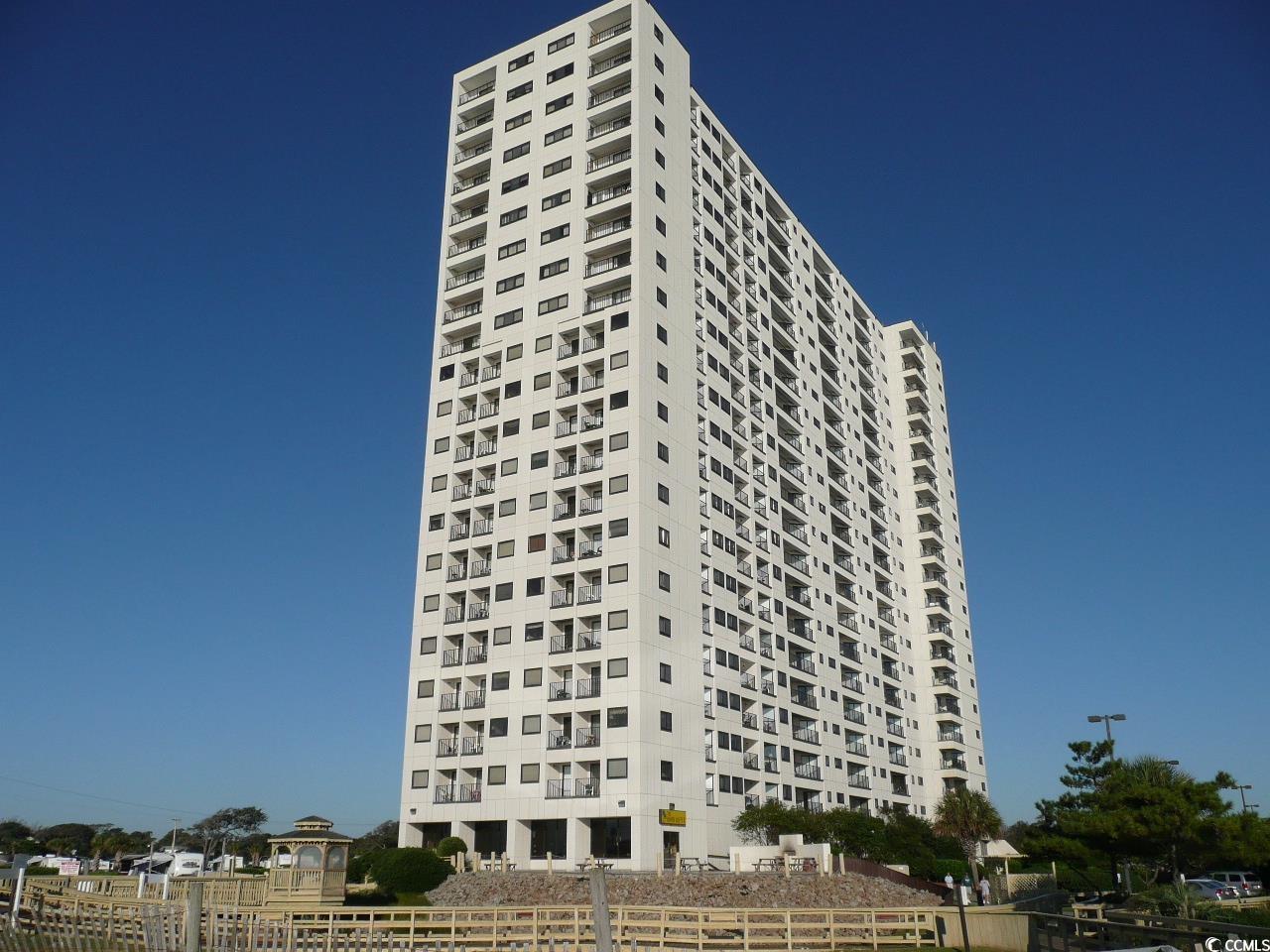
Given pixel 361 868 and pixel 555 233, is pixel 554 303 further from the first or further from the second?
pixel 361 868

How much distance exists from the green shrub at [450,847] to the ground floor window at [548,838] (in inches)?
169

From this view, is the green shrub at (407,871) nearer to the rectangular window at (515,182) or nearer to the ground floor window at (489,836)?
the ground floor window at (489,836)

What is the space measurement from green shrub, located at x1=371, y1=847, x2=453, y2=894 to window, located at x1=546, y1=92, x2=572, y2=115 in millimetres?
55984

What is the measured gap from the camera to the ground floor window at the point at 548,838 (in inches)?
2506

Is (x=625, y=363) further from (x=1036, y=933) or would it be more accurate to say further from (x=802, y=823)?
(x=1036, y=933)

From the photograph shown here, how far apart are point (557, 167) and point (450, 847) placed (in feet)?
162

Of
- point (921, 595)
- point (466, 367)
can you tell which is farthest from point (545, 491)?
point (921, 595)

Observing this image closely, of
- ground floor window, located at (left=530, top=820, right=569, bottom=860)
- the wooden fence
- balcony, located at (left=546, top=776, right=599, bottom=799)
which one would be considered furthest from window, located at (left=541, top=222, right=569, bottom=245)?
the wooden fence

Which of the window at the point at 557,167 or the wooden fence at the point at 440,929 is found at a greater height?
the window at the point at 557,167

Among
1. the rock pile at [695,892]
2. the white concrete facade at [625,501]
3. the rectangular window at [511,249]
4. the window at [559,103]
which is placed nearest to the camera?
the rock pile at [695,892]

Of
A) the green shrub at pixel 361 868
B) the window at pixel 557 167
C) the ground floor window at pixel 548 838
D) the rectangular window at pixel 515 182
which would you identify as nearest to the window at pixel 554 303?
the window at pixel 557 167

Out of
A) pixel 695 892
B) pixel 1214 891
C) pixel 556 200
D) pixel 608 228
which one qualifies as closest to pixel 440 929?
pixel 695 892

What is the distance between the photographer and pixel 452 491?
74.9 m

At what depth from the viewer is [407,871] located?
50906 millimetres
